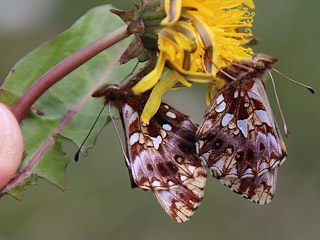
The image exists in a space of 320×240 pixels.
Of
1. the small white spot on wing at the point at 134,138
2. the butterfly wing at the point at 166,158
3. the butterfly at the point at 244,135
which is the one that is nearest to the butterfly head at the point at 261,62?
the butterfly at the point at 244,135

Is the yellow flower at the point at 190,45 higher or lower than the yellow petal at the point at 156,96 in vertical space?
higher

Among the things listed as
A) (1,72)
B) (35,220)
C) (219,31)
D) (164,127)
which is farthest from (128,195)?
(219,31)

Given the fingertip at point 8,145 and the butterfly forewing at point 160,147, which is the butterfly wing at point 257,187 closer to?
the butterfly forewing at point 160,147

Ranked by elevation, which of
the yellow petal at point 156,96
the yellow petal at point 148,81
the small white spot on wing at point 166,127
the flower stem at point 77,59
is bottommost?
the small white spot on wing at point 166,127

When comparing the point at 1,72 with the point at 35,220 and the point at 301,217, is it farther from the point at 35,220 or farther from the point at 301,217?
the point at 301,217

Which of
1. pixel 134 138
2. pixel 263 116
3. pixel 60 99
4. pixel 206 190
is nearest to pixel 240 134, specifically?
pixel 263 116
